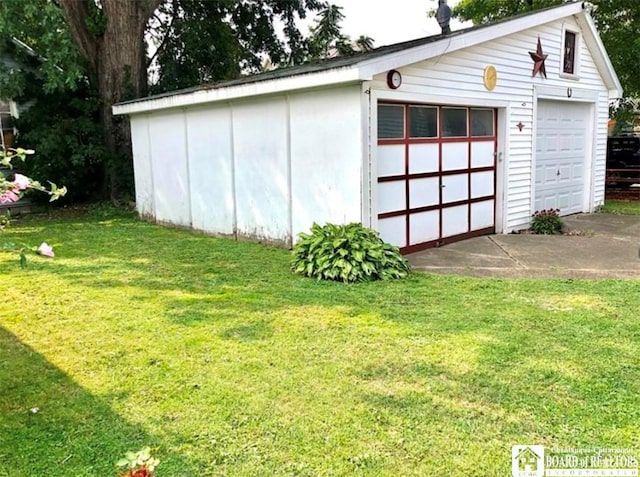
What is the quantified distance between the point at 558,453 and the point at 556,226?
275 inches

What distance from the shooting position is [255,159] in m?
7.85

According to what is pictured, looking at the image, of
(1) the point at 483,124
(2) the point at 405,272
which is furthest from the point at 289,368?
(1) the point at 483,124

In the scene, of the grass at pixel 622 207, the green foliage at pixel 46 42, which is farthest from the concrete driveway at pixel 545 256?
the green foliage at pixel 46 42

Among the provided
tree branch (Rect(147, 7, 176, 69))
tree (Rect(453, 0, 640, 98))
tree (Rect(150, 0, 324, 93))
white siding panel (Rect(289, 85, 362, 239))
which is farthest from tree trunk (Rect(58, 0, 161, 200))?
tree (Rect(453, 0, 640, 98))

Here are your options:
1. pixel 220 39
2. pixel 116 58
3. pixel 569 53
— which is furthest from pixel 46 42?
pixel 569 53

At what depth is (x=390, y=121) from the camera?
677 centimetres

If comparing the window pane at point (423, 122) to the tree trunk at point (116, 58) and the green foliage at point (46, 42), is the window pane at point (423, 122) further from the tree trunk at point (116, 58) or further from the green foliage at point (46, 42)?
the tree trunk at point (116, 58)

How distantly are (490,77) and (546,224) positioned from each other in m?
2.57

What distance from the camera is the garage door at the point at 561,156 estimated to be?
9.58 metres

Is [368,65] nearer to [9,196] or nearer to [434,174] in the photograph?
[434,174]

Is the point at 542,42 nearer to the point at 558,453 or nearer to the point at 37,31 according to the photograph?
the point at 558,453

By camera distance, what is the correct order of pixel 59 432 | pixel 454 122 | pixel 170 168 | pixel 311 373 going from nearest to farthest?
pixel 59 432 → pixel 311 373 → pixel 454 122 → pixel 170 168

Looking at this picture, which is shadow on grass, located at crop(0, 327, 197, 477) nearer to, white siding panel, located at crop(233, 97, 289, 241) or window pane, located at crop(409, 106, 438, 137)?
white siding panel, located at crop(233, 97, 289, 241)

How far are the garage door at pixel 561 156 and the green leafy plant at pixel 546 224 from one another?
0.59 m
